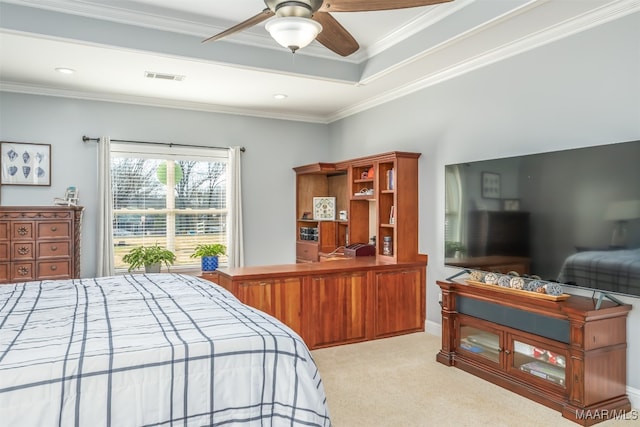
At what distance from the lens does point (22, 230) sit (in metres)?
4.18

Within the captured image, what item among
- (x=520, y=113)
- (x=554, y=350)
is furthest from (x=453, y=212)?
(x=554, y=350)

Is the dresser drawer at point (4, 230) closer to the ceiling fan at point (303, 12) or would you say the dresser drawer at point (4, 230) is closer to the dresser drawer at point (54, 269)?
the dresser drawer at point (54, 269)

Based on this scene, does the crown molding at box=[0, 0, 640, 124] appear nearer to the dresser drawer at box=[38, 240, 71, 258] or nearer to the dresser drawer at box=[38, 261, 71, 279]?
the dresser drawer at box=[38, 240, 71, 258]

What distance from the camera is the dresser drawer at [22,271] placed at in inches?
164

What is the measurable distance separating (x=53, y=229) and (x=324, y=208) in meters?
3.08

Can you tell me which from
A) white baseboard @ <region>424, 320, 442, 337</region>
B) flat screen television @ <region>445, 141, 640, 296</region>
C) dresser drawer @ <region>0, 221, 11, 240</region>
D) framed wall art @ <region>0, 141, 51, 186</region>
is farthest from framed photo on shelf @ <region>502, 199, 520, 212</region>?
framed wall art @ <region>0, 141, 51, 186</region>

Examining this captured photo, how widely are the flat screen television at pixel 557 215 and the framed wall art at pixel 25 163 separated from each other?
167 inches

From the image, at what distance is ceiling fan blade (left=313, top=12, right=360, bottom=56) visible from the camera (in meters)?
2.33

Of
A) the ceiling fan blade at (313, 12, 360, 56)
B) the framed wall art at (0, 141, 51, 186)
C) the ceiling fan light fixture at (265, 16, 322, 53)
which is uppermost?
the ceiling fan blade at (313, 12, 360, 56)

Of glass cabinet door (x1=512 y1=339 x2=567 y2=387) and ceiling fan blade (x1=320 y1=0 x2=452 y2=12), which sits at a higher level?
ceiling fan blade (x1=320 y1=0 x2=452 y2=12)

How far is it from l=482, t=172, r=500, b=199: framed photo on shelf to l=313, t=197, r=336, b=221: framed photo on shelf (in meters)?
2.49

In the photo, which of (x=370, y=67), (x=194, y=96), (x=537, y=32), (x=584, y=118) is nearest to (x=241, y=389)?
(x=584, y=118)

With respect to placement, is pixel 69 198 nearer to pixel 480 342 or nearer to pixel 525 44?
pixel 480 342

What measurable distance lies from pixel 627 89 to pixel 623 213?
2.81 ft
